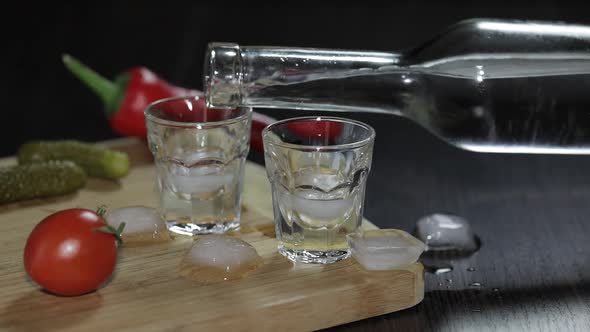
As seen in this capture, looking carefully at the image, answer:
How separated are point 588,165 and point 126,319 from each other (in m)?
1.28

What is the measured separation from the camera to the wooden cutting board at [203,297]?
150 cm

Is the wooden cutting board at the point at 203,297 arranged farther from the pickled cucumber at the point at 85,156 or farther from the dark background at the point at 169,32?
the dark background at the point at 169,32

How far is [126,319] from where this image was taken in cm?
150

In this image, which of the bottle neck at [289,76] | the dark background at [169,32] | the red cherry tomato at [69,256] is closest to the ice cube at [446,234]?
the bottle neck at [289,76]

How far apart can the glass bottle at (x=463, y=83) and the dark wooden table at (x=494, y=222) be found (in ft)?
0.58

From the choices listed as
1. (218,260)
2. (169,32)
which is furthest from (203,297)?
(169,32)

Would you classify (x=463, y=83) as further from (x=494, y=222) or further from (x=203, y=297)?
(x=203, y=297)

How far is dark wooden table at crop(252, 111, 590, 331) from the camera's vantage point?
1631mm

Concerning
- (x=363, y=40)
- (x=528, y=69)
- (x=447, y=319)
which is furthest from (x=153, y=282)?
(x=363, y=40)

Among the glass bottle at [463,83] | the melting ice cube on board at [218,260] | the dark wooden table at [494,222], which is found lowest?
the dark wooden table at [494,222]

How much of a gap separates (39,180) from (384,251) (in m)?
0.78

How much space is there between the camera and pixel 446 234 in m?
1.92

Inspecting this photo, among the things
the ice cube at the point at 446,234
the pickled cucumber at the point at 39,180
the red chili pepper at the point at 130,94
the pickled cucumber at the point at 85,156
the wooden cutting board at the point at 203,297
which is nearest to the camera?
the wooden cutting board at the point at 203,297

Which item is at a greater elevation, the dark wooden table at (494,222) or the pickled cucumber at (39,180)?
the pickled cucumber at (39,180)
